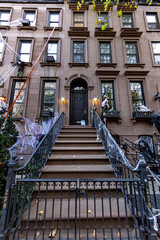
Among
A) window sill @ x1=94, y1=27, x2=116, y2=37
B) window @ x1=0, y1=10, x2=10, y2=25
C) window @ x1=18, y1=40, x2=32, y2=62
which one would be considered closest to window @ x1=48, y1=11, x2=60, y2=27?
window @ x1=18, y1=40, x2=32, y2=62

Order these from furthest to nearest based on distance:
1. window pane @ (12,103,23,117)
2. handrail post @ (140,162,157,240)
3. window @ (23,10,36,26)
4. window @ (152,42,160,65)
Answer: window @ (23,10,36,26) → window @ (152,42,160,65) → window pane @ (12,103,23,117) → handrail post @ (140,162,157,240)

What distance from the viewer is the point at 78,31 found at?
955cm

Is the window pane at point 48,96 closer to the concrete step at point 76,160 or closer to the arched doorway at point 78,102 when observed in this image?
the arched doorway at point 78,102

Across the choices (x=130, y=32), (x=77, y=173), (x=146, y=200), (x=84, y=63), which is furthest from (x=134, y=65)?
(x=146, y=200)

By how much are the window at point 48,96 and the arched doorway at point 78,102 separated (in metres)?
1.39

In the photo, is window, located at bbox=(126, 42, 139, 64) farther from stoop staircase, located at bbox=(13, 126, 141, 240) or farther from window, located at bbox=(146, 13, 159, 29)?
stoop staircase, located at bbox=(13, 126, 141, 240)

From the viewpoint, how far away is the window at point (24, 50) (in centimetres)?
925

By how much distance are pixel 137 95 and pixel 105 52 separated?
4409 millimetres

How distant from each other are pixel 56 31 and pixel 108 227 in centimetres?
1253

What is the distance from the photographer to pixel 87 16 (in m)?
10.1

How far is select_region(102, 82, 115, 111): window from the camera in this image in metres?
8.46

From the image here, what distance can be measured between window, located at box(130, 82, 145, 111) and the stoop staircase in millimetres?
4228

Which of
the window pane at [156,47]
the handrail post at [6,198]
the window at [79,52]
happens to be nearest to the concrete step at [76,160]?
the handrail post at [6,198]

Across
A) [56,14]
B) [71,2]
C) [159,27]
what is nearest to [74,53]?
[56,14]
